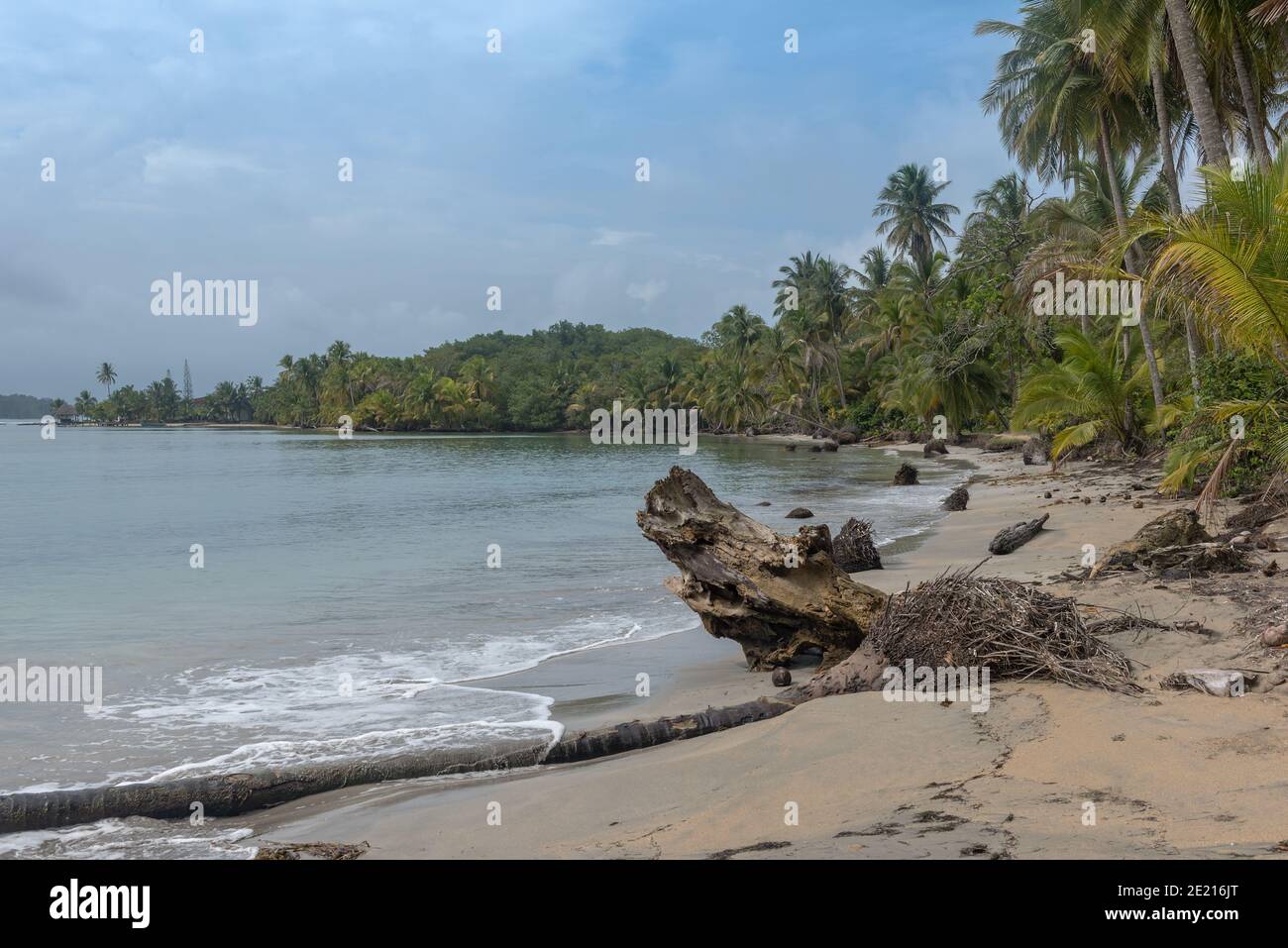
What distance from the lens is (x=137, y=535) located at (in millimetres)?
22734

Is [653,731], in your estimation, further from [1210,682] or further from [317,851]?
[1210,682]

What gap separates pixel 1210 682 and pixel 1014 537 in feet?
27.3

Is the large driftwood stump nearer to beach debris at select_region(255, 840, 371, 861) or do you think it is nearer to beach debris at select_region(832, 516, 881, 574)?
beach debris at select_region(255, 840, 371, 861)

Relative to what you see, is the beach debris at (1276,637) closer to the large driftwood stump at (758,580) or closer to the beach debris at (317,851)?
the large driftwood stump at (758,580)

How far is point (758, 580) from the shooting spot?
26.2 ft

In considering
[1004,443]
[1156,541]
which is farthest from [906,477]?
[1156,541]

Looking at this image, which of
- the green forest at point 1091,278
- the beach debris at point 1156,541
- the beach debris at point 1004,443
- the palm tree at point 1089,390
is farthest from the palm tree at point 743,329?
the beach debris at point 1156,541

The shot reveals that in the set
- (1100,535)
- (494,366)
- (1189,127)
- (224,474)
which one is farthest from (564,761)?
(494,366)

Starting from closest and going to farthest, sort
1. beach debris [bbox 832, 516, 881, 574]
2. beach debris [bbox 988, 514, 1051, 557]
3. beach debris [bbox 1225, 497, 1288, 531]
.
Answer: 1. beach debris [bbox 1225, 497, 1288, 531]
2. beach debris [bbox 832, 516, 881, 574]
3. beach debris [bbox 988, 514, 1051, 557]

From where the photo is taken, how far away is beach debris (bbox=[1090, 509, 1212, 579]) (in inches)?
374

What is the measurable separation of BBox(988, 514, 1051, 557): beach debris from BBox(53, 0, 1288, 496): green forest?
2580 millimetres

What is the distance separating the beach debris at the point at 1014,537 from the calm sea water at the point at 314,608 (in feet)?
9.38

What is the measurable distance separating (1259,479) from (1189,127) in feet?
47.8

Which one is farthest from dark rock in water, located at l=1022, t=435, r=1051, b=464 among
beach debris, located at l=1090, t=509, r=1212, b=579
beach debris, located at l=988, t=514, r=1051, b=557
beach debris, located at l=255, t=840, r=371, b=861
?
beach debris, located at l=255, t=840, r=371, b=861
